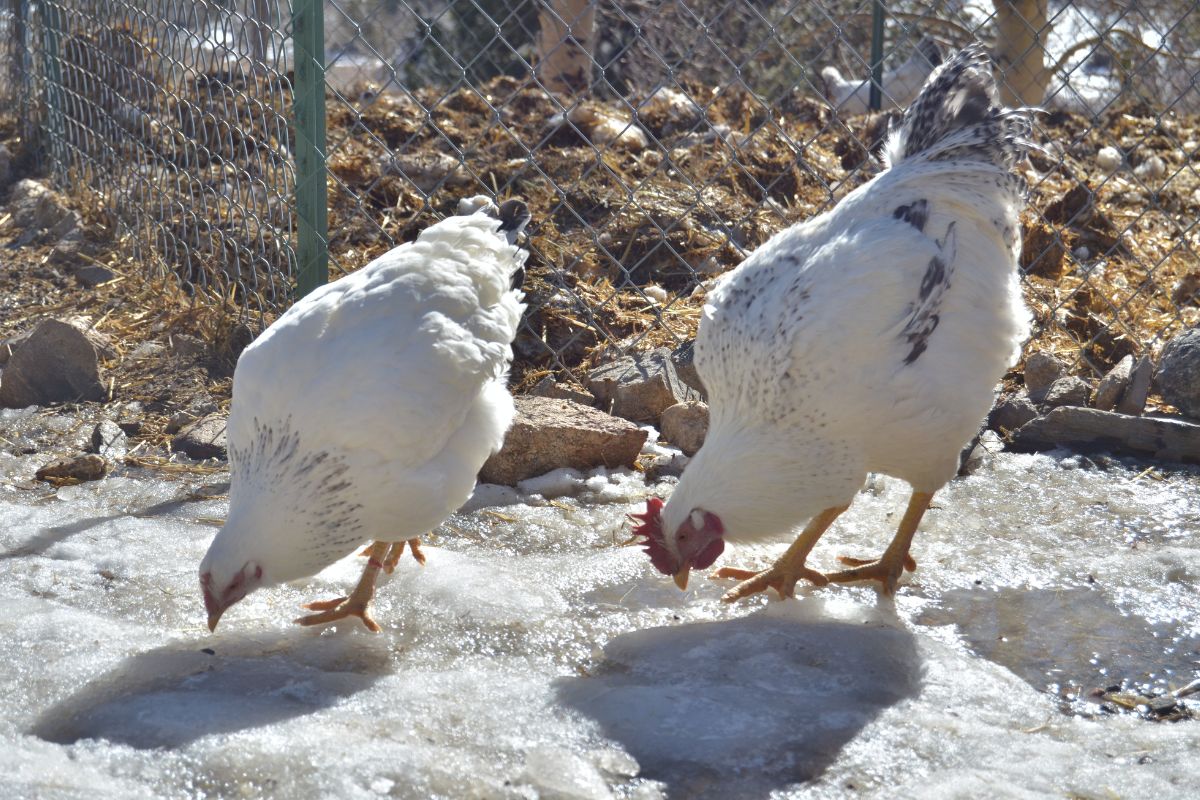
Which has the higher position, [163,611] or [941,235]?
[941,235]

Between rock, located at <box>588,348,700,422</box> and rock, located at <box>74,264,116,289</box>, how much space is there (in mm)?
2370

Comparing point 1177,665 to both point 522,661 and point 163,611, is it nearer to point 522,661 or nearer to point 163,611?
point 522,661

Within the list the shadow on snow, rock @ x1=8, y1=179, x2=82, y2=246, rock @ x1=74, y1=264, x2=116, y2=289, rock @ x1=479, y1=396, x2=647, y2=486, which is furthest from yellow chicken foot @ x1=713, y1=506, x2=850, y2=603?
rock @ x1=8, y1=179, x2=82, y2=246

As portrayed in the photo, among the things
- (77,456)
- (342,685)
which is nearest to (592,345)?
(77,456)

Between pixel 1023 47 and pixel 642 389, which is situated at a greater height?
pixel 1023 47

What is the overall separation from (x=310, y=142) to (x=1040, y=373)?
2.73 metres

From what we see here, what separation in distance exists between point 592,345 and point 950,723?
2418mm

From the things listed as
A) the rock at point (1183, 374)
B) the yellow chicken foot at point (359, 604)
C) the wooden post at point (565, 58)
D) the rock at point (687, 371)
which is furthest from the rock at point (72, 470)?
the wooden post at point (565, 58)

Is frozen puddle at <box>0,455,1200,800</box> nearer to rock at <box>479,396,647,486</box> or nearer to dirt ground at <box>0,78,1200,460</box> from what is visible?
rock at <box>479,396,647,486</box>

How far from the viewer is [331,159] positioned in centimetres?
547

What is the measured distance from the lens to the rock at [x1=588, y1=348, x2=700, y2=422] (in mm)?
4148

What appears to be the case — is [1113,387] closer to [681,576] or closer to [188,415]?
[681,576]

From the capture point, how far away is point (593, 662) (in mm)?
2730

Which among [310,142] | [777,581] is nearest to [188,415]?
[310,142]
